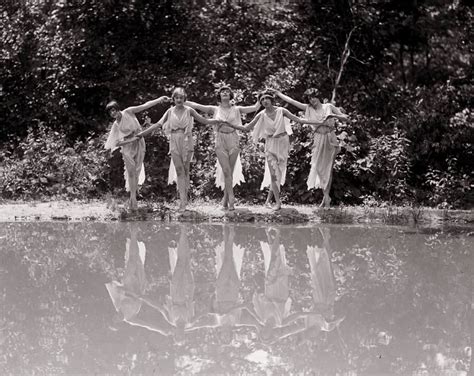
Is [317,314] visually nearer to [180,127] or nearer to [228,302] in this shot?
[228,302]

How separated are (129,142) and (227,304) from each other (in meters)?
5.59

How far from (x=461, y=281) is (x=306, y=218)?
4170 mm

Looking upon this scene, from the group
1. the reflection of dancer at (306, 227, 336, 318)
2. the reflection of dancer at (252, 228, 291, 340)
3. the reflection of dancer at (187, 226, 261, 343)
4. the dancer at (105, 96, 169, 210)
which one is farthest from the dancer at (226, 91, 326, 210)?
the reflection of dancer at (187, 226, 261, 343)

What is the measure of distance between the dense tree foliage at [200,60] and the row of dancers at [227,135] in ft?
10.5

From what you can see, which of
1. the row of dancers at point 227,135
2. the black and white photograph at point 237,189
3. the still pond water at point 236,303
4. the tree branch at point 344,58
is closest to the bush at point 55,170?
the black and white photograph at point 237,189

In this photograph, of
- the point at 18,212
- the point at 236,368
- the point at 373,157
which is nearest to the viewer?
the point at 236,368

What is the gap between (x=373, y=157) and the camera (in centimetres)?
1389

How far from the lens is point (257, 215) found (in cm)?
1139

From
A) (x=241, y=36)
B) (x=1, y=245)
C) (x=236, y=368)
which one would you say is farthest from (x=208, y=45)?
(x=236, y=368)

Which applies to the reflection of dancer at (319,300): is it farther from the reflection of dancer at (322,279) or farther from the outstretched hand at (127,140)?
the outstretched hand at (127,140)

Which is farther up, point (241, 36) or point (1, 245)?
point (241, 36)

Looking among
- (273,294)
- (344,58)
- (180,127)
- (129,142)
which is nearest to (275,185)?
(180,127)

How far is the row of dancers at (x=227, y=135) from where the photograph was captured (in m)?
11.5

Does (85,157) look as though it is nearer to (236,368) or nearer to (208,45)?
(208,45)
